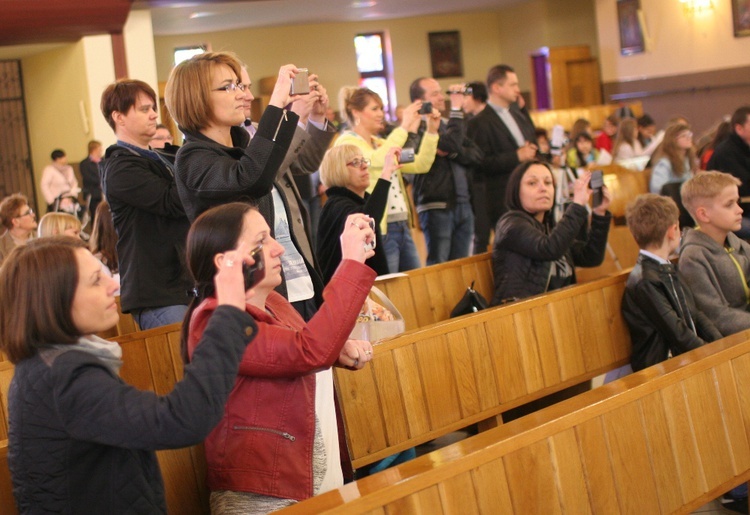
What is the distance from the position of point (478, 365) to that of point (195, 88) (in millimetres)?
1466

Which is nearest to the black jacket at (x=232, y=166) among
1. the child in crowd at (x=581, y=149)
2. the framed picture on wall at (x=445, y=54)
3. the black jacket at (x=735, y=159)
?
the black jacket at (x=735, y=159)

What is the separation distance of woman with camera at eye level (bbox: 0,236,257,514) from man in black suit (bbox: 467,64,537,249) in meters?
4.74

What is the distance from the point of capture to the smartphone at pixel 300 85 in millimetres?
3062

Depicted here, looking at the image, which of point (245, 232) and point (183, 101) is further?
point (183, 101)

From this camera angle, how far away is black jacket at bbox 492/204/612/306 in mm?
4441

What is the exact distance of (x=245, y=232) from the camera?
2223 millimetres

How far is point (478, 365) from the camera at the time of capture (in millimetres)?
3514

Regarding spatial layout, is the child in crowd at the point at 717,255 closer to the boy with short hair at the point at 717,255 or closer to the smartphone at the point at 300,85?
the boy with short hair at the point at 717,255

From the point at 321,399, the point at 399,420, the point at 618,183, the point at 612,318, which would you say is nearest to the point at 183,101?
the point at 321,399

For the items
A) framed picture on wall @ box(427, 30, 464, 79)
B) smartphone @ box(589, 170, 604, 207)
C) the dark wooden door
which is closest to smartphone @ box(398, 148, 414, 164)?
smartphone @ box(589, 170, 604, 207)

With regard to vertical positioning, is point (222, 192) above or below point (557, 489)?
above

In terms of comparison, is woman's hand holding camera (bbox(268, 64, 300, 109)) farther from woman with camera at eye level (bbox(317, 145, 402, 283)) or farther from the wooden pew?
woman with camera at eye level (bbox(317, 145, 402, 283))

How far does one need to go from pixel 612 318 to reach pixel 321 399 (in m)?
2.05

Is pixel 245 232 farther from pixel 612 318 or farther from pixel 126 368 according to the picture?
pixel 612 318
